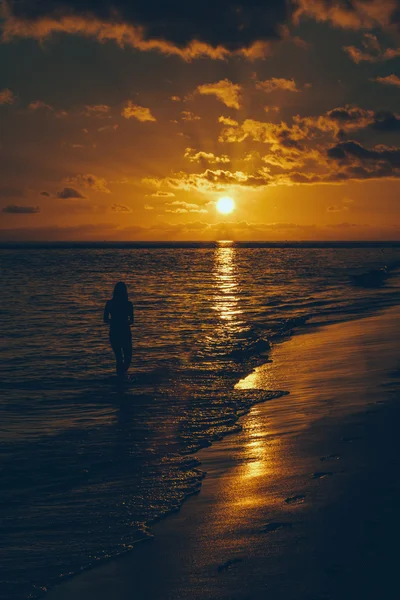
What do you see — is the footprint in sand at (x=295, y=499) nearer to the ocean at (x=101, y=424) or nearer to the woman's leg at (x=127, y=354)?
the ocean at (x=101, y=424)

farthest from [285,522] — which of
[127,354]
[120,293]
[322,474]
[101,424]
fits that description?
[120,293]

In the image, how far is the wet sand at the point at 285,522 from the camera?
427 centimetres

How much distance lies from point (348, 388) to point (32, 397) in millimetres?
6381

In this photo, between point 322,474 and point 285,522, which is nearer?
point 285,522

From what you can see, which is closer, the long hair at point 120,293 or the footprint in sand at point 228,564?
the footprint in sand at point 228,564

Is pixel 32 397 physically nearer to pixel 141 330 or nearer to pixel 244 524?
pixel 244 524

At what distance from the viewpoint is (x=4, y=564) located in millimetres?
4965

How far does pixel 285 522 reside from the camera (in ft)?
17.1

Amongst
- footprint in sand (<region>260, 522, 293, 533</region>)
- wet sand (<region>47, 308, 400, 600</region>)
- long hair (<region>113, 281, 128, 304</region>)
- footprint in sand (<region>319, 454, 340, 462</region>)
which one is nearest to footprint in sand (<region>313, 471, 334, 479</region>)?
wet sand (<region>47, 308, 400, 600</region>)

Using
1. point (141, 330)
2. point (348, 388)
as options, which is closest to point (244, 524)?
point (348, 388)

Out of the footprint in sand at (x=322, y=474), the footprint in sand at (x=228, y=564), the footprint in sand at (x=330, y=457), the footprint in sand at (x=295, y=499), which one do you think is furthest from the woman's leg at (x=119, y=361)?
the footprint in sand at (x=228, y=564)

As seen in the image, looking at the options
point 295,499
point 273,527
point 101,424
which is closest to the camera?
point 273,527

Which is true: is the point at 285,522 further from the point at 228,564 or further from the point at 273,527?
the point at 228,564

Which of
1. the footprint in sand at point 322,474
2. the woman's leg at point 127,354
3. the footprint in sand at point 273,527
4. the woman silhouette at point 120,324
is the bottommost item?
the footprint in sand at point 273,527
